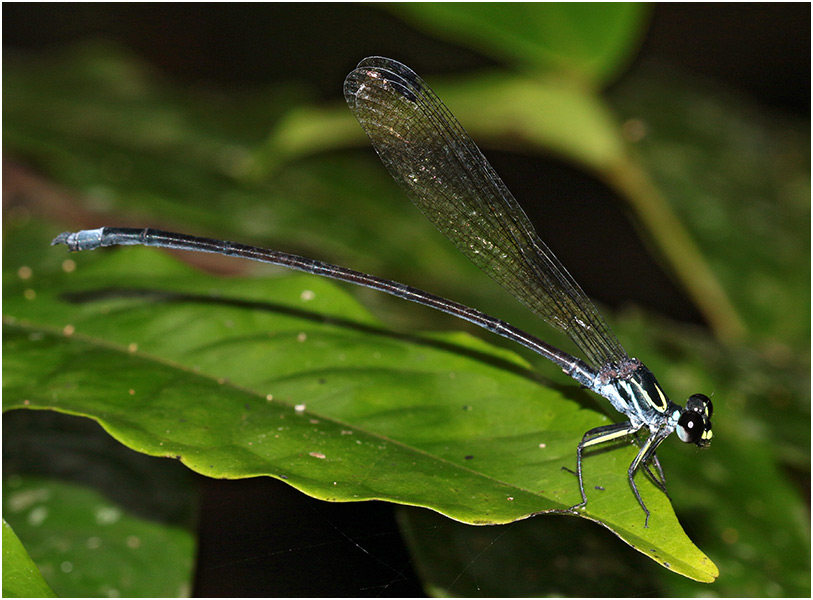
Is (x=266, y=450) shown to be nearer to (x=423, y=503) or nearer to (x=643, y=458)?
(x=423, y=503)

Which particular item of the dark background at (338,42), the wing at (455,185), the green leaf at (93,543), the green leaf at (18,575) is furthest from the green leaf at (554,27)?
the green leaf at (18,575)

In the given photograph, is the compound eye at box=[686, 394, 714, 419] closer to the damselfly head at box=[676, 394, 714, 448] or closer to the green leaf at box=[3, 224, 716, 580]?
the damselfly head at box=[676, 394, 714, 448]

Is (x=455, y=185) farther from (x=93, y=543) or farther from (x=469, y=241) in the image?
(x=93, y=543)

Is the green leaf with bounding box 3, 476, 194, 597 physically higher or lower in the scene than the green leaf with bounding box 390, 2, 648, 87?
lower

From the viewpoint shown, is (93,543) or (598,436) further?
(93,543)

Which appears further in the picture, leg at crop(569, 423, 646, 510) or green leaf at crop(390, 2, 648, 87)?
green leaf at crop(390, 2, 648, 87)

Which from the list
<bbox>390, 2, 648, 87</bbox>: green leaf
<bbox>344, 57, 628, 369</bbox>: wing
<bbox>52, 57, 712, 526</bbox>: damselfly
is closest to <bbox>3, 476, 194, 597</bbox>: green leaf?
<bbox>52, 57, 712, 526</bbox>: damselfly

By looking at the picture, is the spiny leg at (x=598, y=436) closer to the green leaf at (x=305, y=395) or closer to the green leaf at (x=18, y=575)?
the green leaf at (x=305, y=395)

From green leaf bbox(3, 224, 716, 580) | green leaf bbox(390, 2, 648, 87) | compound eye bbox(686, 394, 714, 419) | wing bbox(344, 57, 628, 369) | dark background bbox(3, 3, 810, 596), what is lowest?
green leaf bbox(3, 224, 716, 580)

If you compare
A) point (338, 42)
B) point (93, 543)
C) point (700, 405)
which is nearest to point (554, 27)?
point (700, 405)
